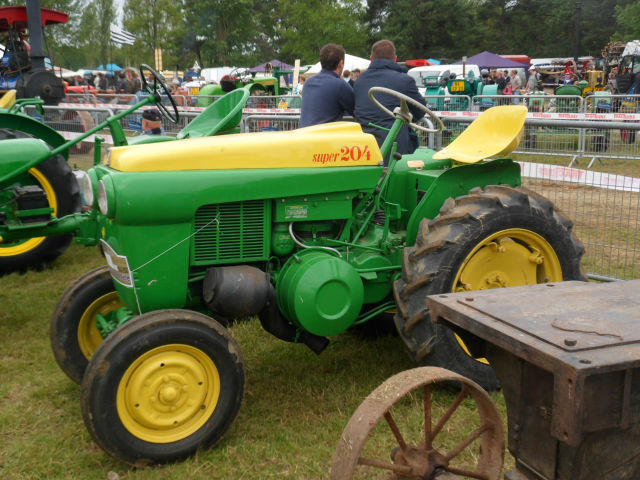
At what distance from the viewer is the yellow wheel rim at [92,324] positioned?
3588mm

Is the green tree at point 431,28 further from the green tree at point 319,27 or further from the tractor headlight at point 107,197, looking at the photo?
the tractor headlight at point 107,197

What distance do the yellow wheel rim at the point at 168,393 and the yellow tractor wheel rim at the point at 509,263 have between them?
1.31m

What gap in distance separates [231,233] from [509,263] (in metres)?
1.47

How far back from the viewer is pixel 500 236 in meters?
3.41

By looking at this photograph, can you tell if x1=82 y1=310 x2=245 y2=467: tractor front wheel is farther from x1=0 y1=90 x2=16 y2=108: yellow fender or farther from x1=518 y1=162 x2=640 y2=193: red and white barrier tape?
x1=0 y1=90 x2=16 y2=108: yellow fender

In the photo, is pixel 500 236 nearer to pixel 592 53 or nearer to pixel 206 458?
pixel 206 458

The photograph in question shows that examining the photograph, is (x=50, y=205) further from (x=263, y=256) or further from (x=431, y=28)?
(x=431, y=28)

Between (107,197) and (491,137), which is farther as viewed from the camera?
(491,137)

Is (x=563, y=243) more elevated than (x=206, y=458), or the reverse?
(x=563, y=243)

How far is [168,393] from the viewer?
2.83 metres

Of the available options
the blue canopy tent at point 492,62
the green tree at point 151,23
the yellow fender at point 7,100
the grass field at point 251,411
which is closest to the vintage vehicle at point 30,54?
the yellow fender at point 7,100

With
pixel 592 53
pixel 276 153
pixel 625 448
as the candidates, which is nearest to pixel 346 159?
pixel 276 153

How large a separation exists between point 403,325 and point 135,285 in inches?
51.1

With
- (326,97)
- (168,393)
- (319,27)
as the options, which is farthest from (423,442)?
(319,27)
